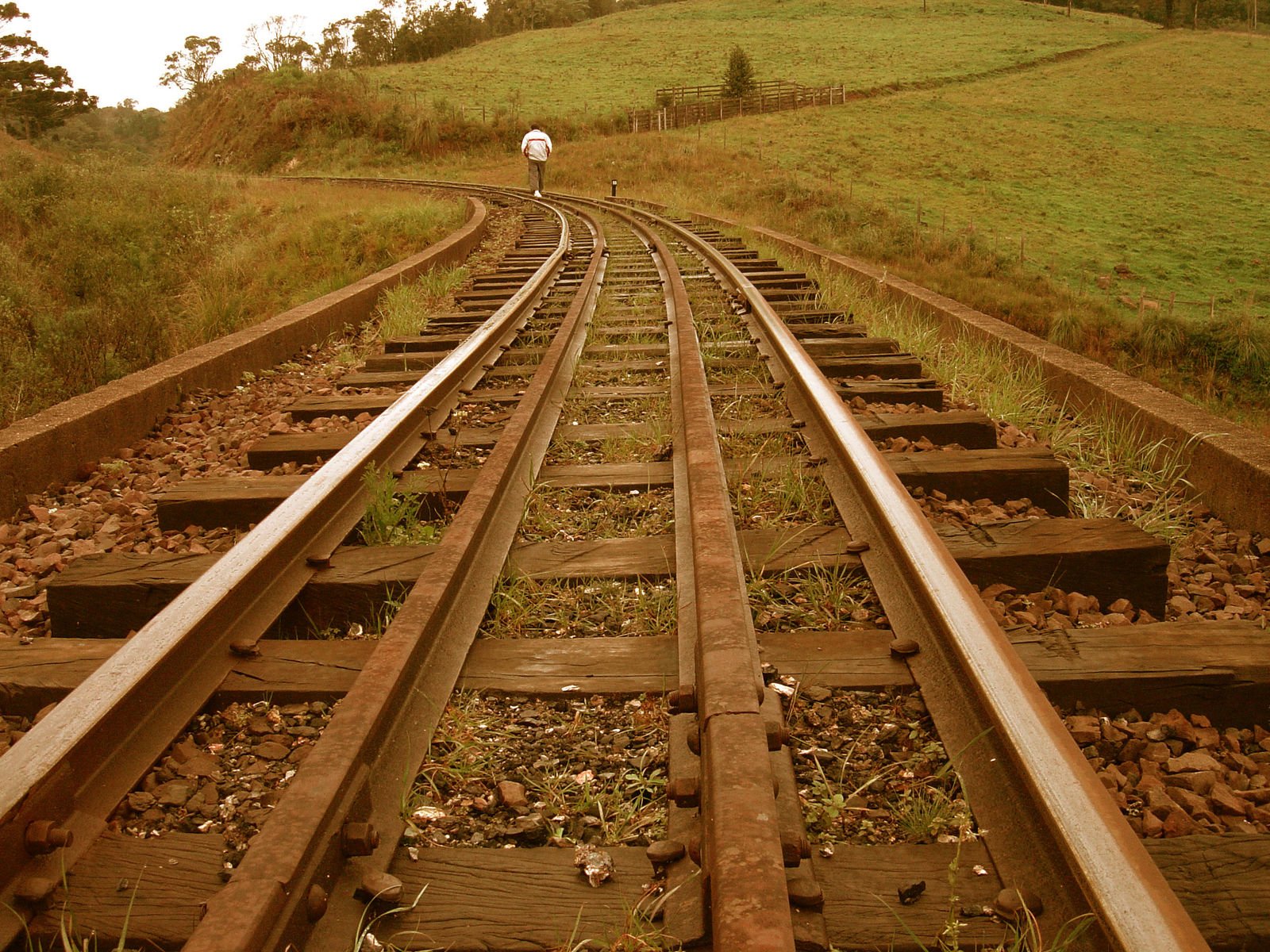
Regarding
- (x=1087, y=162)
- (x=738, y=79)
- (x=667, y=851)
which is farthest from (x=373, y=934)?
(x=738, y=79)

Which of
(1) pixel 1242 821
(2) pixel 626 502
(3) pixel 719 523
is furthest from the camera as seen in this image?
(2) pixel 626 502

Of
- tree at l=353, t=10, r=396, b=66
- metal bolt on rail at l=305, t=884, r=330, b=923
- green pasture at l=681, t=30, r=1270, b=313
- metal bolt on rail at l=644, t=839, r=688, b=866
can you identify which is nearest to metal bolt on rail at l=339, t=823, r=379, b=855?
metal bolt on rail at l=305, t=884, r=330, b=923

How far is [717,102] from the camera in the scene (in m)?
41.4

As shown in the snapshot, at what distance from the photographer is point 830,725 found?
6.63ft

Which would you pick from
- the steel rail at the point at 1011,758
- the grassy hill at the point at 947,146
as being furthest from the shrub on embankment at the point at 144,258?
the grassy hill at the point at 947,146

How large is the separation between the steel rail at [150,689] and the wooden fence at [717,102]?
1388 inches

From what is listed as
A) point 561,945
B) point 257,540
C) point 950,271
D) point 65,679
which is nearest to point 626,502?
point 257,540

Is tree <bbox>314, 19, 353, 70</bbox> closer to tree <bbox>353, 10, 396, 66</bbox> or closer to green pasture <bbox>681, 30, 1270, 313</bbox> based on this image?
tree <bbox>353, 10, 396, 66</bbox>

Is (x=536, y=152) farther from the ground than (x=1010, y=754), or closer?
farther from the ground

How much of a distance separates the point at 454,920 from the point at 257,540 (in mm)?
1426

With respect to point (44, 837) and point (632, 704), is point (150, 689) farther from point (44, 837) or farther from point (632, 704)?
point (632, 704)

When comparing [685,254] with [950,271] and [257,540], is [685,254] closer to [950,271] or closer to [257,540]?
[950,271]

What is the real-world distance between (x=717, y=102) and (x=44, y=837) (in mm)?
43346

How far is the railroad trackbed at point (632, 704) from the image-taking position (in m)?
1.47
